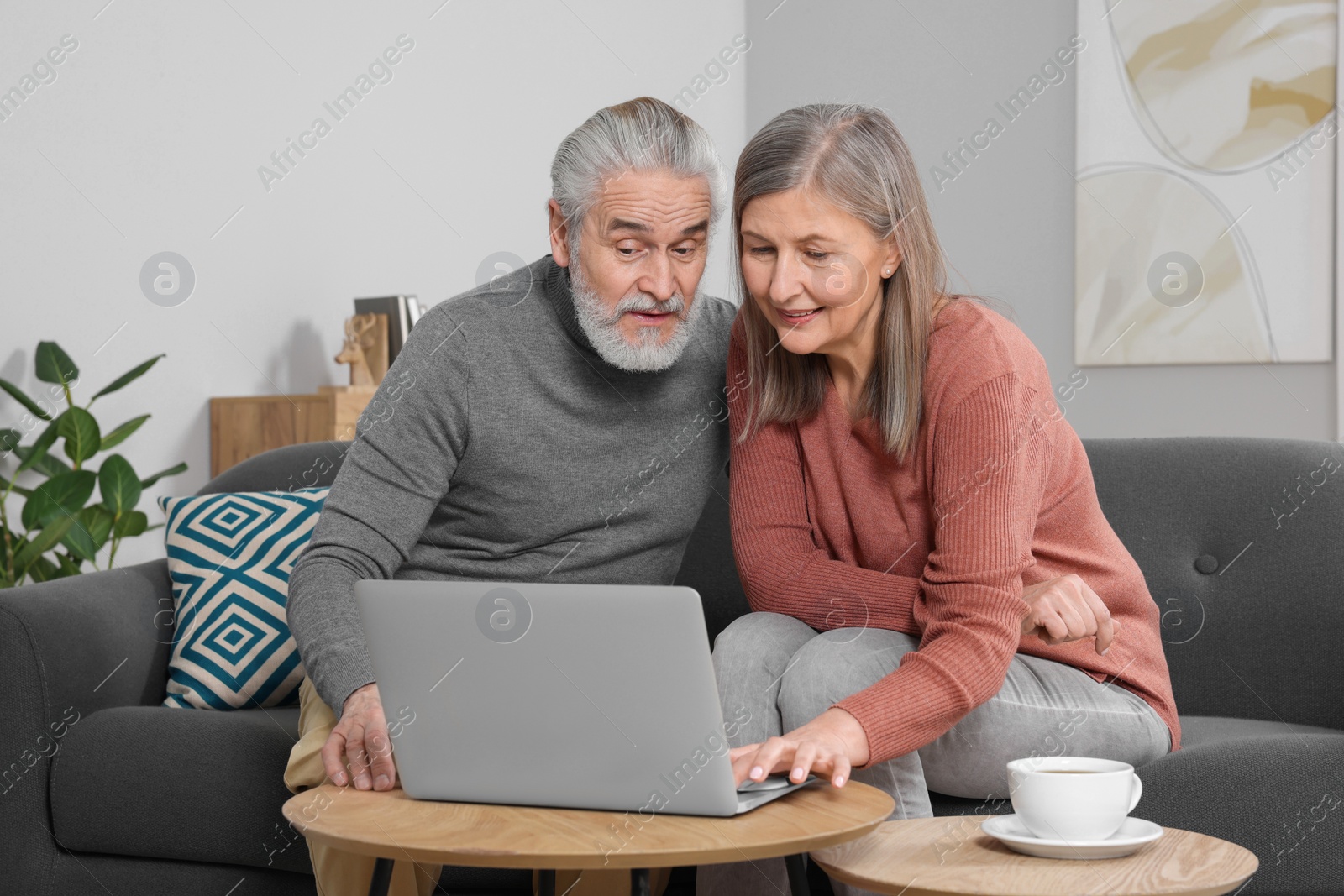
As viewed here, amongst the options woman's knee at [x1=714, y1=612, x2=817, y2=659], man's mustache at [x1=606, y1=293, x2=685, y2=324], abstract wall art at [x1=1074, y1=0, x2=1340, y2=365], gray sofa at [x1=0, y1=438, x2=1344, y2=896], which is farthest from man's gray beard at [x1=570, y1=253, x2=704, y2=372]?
abstract wall art at [x1=1074, y1=0, x2=1340, y2=365]

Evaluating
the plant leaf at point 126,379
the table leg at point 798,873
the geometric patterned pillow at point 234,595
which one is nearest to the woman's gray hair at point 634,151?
the geometric patterned pillow at point 234,595

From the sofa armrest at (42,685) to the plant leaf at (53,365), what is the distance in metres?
0.79

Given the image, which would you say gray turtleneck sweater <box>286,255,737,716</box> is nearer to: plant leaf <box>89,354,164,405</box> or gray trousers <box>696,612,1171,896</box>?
gray trousers <box>696,612,1171,896</box>

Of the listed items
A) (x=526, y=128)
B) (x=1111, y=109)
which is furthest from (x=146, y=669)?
(x=1111, y=109)

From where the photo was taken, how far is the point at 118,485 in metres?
2.55

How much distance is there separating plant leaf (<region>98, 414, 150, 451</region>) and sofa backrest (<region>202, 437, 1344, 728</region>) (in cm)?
187

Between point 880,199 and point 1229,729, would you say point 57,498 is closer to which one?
point 880,199

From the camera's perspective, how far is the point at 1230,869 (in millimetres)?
987

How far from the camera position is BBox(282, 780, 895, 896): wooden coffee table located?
0.94 m

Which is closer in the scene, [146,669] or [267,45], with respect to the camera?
[146,669]

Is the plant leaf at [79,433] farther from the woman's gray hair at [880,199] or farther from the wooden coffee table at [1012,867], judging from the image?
the wooden coffee table at [1012,867]

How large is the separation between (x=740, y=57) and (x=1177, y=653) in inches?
109

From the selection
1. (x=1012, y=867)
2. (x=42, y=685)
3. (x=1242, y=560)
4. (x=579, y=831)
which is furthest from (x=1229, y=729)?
(x=42, y=685)

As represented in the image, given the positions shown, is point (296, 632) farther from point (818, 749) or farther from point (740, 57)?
point (740, 57)
